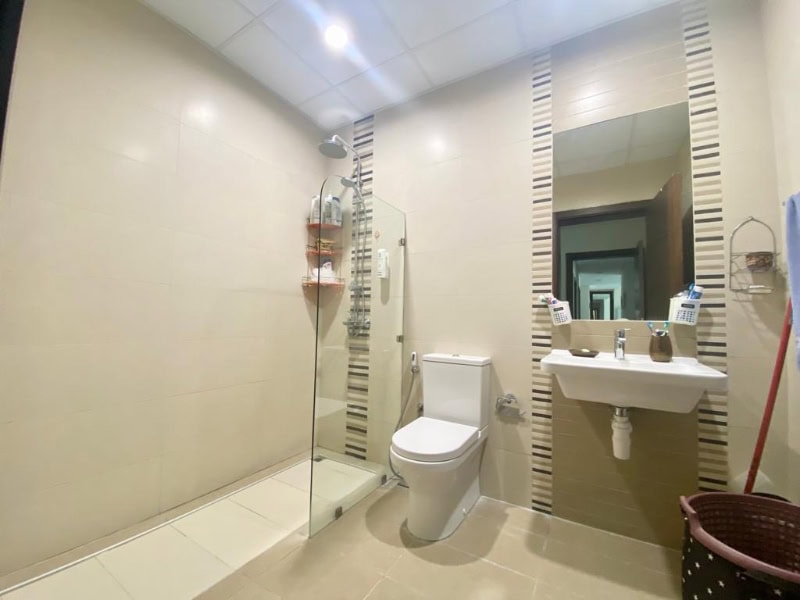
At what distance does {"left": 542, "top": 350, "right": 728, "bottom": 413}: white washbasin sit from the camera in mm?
1141

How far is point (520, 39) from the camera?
5.71ft

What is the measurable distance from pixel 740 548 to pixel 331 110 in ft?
10.4

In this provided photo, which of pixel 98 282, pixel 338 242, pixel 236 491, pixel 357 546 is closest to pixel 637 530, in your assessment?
pixel 357 546

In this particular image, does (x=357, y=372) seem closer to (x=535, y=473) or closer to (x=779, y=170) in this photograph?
(x=535, y=473)

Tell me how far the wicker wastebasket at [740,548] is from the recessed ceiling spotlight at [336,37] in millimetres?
2609

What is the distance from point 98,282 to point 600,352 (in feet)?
7.85

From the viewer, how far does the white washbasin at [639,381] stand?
114 cm

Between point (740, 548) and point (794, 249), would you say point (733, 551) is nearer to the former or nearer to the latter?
point (740, 548)

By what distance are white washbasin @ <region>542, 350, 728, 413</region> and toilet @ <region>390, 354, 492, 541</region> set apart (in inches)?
19.9

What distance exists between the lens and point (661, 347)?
140 centimetres

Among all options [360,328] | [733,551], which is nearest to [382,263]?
[360,328]

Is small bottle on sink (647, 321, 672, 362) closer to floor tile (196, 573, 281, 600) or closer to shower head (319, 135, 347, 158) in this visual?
floor tile (196, 573, 281, 600)

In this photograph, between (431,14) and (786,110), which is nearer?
(786,110)

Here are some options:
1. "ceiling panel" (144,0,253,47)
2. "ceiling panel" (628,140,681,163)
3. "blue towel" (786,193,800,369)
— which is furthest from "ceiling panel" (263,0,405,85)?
"blue towel" (786,193,800,369)
